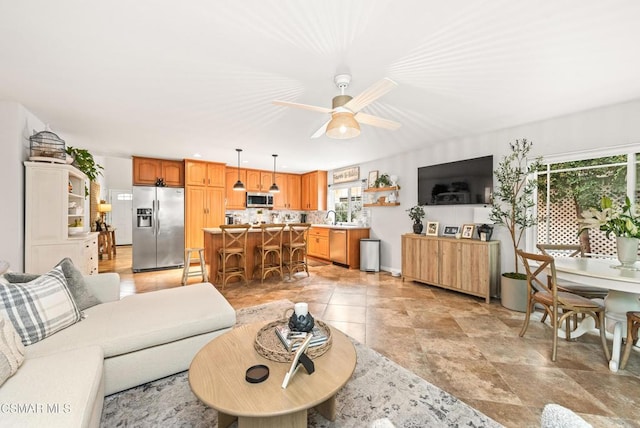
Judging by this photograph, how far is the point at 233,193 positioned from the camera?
22.6ft

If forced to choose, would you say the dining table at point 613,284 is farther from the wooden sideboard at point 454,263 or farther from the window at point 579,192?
the wooden sideboard at point 454,263

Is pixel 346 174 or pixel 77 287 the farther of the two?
pixel 346 174

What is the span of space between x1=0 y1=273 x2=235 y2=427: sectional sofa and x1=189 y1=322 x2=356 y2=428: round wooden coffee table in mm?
465

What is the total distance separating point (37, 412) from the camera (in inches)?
39.5

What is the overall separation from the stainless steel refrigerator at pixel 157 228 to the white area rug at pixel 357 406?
4321mm

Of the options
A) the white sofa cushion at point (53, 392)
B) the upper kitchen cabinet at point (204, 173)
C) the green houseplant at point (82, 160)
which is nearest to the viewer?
the white sofa cushion at point (53, 392)

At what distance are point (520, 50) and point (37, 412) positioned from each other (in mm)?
3337

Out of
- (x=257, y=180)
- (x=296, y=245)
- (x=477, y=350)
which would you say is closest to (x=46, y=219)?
(x=296, y=245)

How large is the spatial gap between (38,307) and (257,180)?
19.1ft

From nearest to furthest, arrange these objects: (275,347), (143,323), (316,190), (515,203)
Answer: (275,347) → (143,323) → (515,203) → (316,190)

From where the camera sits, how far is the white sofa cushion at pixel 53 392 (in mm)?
984

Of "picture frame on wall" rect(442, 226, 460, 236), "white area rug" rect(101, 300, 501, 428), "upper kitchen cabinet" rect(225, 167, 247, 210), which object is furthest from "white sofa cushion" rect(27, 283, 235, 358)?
"upper kitchen cabinet" rect(225, 167, 247, 210)

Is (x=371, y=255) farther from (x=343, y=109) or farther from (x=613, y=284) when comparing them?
(x=343, y=109)

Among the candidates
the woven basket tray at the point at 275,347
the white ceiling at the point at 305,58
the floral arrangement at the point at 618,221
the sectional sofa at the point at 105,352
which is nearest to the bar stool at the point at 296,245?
the white ceiling at the point at 305,58
